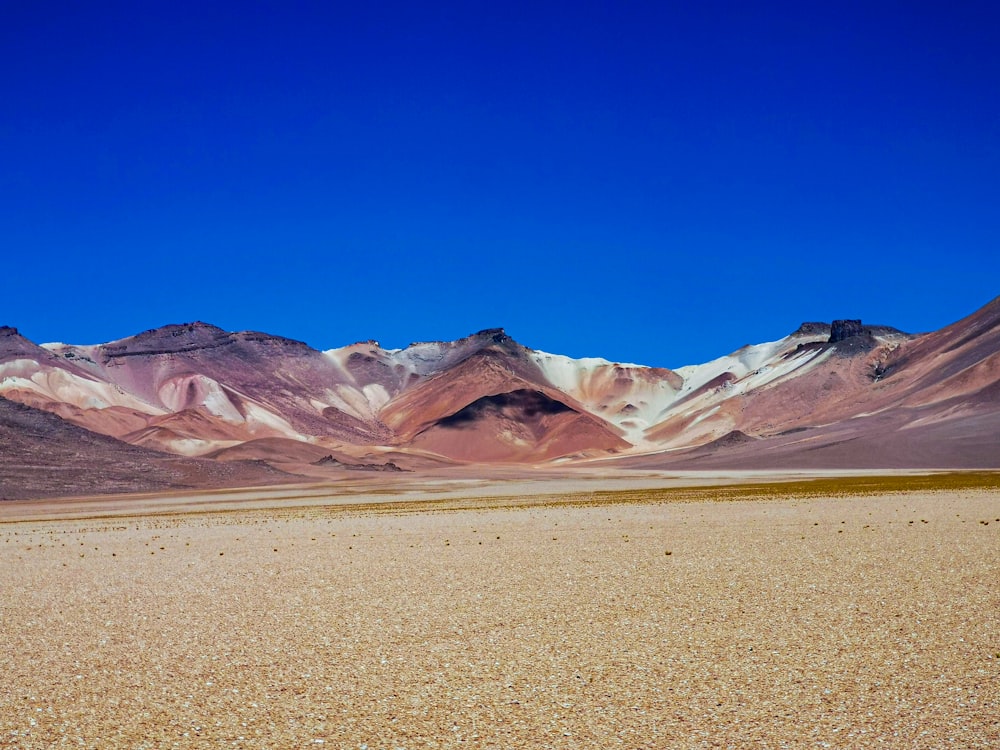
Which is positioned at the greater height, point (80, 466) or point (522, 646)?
point (80, 466)

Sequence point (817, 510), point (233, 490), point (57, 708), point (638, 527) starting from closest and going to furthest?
1. point (57, 708)
2. point (638, 527)
3. point (817, 510)
4. point (233, 490)

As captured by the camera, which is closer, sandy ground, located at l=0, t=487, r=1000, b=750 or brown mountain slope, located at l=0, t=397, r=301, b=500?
sandy ground, located at l=0, t=487, r=1000, b=750

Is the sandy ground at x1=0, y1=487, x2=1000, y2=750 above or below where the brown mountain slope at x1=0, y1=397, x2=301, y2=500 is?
below

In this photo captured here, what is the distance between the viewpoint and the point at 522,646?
14.3 meters

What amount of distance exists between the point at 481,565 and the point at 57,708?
12.4 metres

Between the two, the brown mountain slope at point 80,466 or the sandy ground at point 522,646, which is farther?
the brown mountain slope at point 80,466

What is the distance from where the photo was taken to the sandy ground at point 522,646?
1071 centimetres

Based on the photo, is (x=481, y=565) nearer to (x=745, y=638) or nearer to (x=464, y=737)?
(x=745, y=638)

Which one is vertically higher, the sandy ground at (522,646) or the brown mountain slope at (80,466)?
the brown mountain slope at (80,466)

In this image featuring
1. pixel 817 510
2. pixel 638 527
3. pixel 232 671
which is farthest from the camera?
pixel 817 510

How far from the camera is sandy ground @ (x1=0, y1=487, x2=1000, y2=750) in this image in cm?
1071

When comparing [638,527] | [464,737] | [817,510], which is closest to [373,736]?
[464,737]

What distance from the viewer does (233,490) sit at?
9525 cm

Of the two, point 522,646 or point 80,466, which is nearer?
point 522,646
